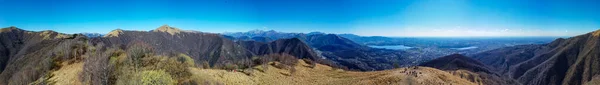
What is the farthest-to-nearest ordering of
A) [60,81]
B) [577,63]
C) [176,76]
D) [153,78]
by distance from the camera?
[577,63]
[60,81]
[176,76]
[153,78]

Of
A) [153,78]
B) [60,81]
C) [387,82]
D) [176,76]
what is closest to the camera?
[153,78]

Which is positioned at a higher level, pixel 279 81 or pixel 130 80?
pixel 130 80

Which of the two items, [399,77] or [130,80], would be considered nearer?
[130,80]

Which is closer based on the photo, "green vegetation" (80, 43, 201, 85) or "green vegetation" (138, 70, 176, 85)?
"green vegetation" (138, 70, 176, 85)

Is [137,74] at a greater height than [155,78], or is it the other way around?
[137,74]

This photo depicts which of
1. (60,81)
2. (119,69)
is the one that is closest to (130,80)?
(119,69)

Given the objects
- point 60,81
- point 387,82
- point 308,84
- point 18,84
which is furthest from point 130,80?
point 18,84

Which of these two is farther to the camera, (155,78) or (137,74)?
(137,74)

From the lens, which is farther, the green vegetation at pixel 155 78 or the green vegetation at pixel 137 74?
the green vegetation at pixel 137 74

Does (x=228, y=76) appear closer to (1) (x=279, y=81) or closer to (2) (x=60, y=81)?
(1) (x=279, y=81)

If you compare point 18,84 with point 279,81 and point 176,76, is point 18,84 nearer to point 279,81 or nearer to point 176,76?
point 176,76
